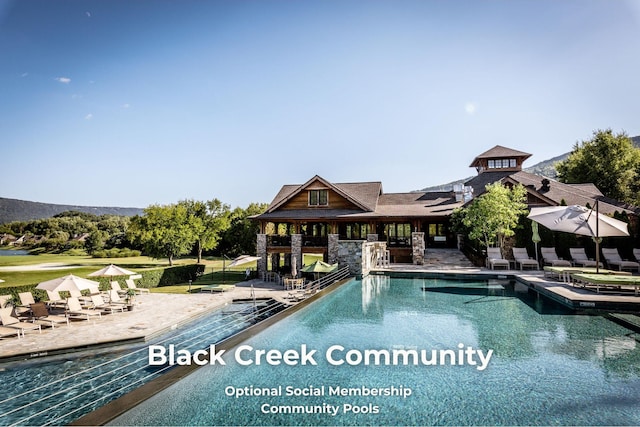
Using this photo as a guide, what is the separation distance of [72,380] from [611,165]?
47830 mm

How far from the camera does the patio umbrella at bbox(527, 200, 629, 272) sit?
1391 cm

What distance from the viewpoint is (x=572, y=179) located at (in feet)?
132

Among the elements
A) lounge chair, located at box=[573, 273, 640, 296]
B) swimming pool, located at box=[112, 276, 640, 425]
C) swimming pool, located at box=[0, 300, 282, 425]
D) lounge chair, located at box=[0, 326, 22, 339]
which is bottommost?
swimming pool, located at box=[0, 300, 282, 425]

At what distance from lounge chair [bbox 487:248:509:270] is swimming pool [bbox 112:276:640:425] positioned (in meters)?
9.49

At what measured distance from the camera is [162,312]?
47.6 ft

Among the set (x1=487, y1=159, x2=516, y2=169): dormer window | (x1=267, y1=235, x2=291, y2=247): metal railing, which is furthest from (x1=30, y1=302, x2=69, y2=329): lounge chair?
(x1=487, y1=159, x2=516, y2=169): dormer window

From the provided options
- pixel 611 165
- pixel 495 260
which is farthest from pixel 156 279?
pixel 611 165

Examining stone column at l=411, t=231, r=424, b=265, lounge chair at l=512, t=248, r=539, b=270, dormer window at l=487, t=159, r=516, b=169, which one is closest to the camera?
lounge chair at l=512, t=248, r=539, b=270

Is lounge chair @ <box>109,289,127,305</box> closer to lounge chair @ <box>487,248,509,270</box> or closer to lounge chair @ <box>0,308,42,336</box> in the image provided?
lounge chair @ <box>0,308,42,336</box>

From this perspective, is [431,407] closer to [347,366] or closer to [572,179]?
[347,366]

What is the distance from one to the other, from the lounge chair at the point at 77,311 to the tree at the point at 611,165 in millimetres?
46159

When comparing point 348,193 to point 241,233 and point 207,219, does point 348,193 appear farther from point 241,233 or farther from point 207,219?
point 241,233

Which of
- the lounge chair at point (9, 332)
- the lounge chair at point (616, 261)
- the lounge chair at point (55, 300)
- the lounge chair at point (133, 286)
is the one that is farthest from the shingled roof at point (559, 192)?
the lounge chair at point (9, 332)

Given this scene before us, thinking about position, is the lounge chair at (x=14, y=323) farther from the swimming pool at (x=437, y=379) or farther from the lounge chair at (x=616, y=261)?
the lounge chair at (x=616, y=261)
